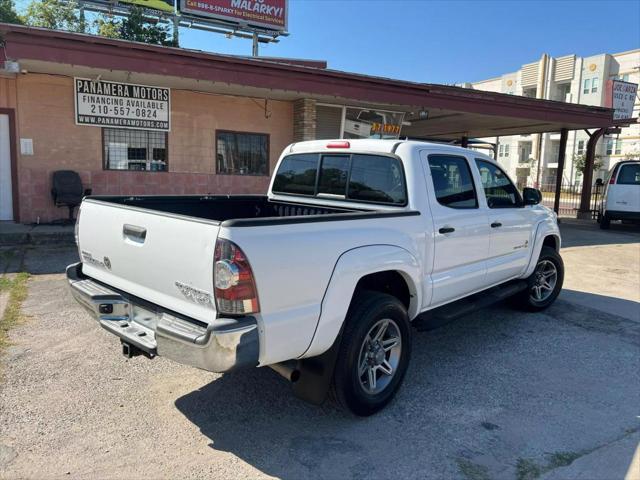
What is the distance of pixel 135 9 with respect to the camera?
89.4 feet

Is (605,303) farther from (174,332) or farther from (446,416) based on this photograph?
(174,332)

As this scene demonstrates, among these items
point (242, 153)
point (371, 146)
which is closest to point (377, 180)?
point (371, 146)

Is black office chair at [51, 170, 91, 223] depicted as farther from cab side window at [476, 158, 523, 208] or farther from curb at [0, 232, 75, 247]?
cab side window at [476, 158, 523, 208]

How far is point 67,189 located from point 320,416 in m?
8.97

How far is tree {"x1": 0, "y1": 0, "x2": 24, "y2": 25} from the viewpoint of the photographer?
30.4m

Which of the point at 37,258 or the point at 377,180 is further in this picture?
the point at 37,258

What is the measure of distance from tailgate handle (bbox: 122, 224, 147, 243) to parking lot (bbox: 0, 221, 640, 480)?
1232mm

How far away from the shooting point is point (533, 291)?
6.16 m

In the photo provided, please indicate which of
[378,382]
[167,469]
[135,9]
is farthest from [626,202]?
[135,9]

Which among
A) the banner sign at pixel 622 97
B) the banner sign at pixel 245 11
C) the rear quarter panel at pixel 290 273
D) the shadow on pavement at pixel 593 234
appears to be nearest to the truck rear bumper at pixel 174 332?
the rear quarter panel at pixel 290 273

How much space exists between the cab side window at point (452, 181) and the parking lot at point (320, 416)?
146 cm

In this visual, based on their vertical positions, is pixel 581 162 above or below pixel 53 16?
below

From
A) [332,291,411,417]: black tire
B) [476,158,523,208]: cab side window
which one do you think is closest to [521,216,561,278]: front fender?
[476,158,523,208]: cab side window

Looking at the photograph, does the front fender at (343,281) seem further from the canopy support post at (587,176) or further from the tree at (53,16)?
the tree at (53,16)
